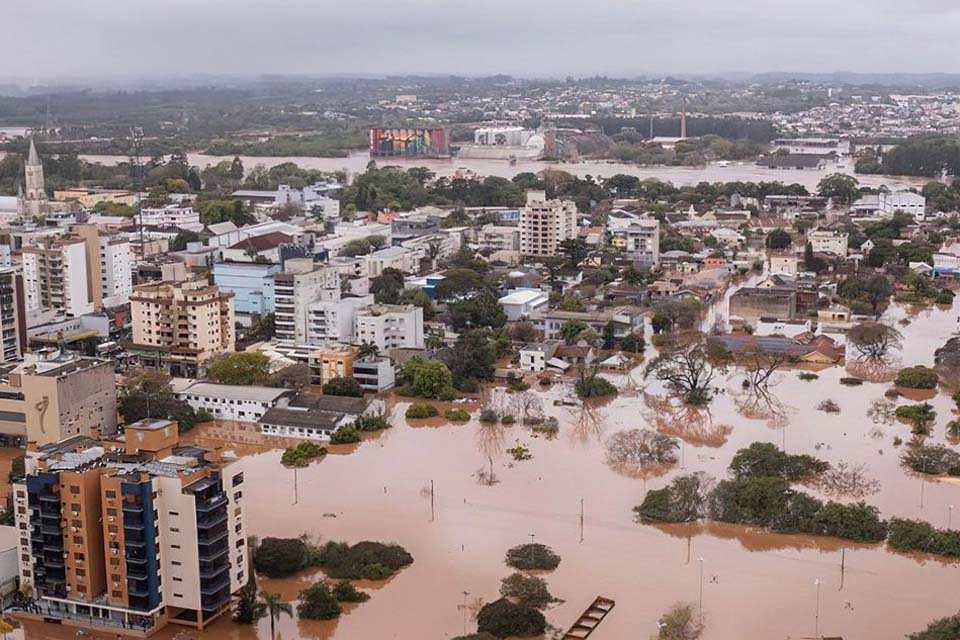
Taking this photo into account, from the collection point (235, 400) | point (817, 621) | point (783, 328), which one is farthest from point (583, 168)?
→ point (817, 621)

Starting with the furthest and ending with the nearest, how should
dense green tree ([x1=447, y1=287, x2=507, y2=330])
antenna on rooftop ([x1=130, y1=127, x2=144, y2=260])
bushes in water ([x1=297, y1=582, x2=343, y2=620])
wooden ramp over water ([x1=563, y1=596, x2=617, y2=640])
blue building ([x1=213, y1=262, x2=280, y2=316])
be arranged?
antenna on rooftop ([x1=130, y1=127, x2=144, y2=260])
blue building ([x1=213, y1=262, x2=280, y2=316])
dense green tree ([x1=447, y1=287, x2=507, y2=330])
bushes in water ([x1=297, y1=582, x2=343, y2=620])
wooden ramp over water ([x1=563, y1=596, x2=617, y2=640])

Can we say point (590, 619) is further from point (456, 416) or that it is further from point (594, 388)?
point (594, 388)

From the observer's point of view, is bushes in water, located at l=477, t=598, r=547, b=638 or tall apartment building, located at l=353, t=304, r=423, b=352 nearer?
bushes in water, located at l=477, t=598, r=547, b=638

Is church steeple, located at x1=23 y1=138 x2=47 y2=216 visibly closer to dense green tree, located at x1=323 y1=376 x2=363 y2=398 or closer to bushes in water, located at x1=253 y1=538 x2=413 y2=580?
dense green tree, located at x1=323 y1=376 x2=363 y2=398

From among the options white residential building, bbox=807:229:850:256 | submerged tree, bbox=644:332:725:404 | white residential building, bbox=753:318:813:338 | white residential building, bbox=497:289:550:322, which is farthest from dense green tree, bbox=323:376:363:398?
white residential building, bbox=807:229:850:256

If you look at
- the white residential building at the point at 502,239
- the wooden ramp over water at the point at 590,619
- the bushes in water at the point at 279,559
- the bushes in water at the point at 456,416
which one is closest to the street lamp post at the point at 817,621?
the wooden ramp over water at the point at 590,619

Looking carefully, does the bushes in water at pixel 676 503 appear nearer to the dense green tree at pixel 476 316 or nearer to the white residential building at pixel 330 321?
the white residential building at pixel 330 321
